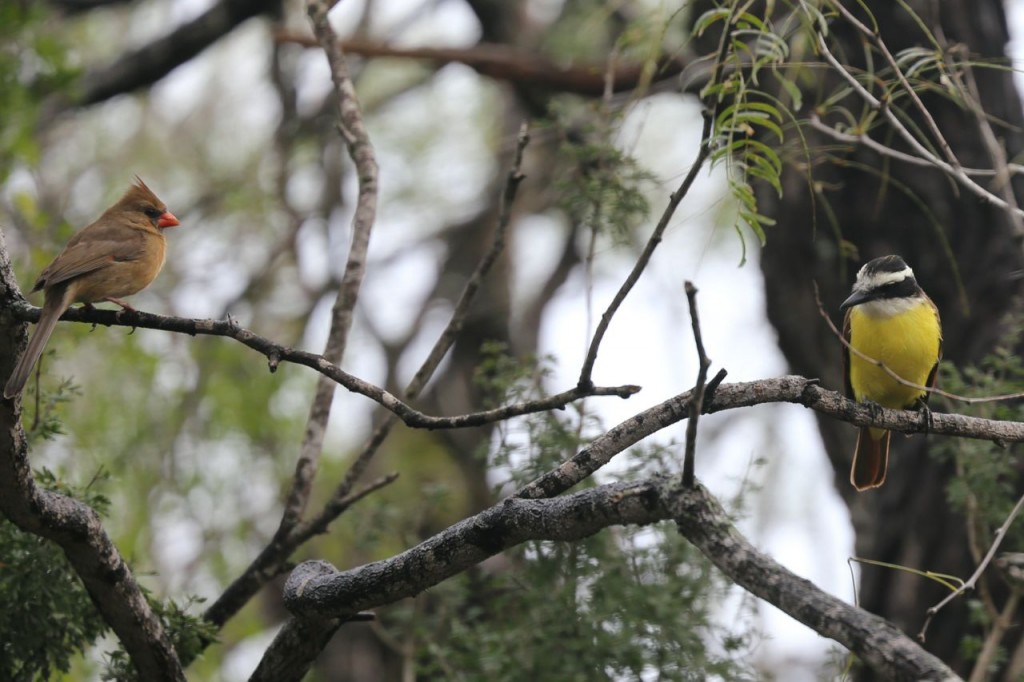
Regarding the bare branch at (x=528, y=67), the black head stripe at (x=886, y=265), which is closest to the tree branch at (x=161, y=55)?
the bare branch at (x=528, y=67)

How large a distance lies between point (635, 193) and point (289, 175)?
655cm

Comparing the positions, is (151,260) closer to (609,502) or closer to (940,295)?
(609,502)

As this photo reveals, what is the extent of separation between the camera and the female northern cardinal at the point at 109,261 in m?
3.86

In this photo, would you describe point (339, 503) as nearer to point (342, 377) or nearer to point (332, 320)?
point (332, 320)

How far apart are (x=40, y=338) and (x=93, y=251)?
2.66 ft

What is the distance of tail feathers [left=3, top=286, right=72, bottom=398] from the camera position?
9.99ft

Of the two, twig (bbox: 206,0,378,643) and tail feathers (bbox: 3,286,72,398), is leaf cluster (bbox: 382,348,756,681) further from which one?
tail feathers (bbox: 3,286,72,398)

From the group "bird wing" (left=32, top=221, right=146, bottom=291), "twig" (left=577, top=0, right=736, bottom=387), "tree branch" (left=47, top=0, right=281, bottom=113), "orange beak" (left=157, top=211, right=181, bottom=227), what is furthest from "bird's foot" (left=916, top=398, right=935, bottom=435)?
"tree branch" (left=47, top=0, right=281, bottom=113)

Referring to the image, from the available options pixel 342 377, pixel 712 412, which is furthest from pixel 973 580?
pixel 342 377

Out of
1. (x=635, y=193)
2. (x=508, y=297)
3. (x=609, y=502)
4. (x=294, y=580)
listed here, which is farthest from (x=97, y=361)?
(x=609, y=502)

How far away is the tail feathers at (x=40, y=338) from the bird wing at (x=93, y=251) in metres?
0.05

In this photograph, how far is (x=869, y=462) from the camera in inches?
197

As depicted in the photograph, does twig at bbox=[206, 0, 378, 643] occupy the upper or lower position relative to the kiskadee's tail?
upper

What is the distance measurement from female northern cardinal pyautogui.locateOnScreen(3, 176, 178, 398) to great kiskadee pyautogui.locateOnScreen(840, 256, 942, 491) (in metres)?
2.72
